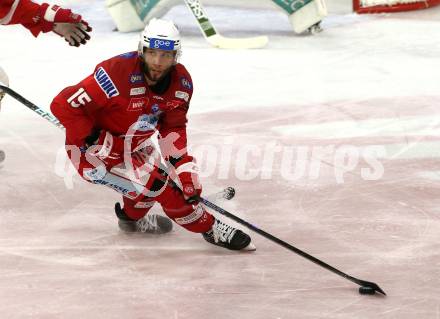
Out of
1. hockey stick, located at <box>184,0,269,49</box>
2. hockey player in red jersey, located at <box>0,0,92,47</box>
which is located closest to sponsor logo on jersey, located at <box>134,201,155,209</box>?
hockey player in red jersey, located at <box>0,0,92,47</box>

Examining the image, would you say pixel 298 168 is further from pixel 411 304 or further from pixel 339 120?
pixel 411 304

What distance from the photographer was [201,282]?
311cm

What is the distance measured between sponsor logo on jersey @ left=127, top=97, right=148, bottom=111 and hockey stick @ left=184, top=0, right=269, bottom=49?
3.47 m

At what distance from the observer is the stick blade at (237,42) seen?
6758 mm

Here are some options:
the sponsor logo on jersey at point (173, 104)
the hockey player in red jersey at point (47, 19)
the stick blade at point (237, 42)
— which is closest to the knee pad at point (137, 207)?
the sponsor logo on jersey at point (173, 104)

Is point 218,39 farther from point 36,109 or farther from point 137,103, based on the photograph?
point 137,103

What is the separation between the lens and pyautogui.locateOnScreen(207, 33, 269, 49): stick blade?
6.76 meters

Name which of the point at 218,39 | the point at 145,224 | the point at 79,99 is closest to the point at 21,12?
the point at 79,99

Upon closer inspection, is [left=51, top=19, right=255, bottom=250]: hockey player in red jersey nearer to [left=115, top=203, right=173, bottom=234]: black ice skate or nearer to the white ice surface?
[left=115, top=203, right=173, bottom=234]: black ice skate

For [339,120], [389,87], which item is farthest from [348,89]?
[339,120]

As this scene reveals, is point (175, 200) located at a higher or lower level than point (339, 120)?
higher

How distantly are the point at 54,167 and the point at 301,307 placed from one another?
1829 mm

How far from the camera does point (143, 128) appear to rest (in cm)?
342

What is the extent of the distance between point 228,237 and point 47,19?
117 cm
